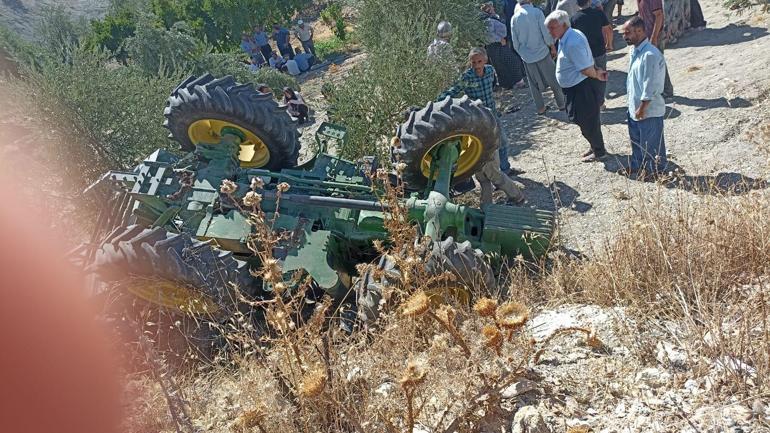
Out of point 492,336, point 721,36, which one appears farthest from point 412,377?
point 721,36

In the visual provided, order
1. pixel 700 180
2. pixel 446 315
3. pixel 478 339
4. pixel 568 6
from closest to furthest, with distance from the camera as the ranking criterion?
pixel 446 315, pixel 478 339, pixel 700 180, pixel 568 6

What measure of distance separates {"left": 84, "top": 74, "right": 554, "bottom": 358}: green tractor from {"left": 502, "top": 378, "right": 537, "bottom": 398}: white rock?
3.25ft

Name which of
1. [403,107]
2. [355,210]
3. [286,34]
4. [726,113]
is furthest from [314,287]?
[286,34]

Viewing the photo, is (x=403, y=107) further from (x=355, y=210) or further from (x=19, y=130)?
(x=19, y=130)

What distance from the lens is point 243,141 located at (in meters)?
5.98

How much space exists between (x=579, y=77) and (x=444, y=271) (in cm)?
374

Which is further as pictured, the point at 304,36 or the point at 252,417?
the point at 304,36

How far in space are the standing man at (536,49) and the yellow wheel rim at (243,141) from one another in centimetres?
443

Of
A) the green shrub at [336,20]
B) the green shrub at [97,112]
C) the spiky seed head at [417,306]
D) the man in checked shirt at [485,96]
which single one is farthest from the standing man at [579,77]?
the green shrub at [336,20]

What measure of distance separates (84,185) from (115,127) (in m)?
0.94

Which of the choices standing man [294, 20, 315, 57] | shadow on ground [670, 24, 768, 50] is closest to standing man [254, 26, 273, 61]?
standing man [294, 20, 315, 57]

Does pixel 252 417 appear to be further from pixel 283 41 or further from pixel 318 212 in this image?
pixel 283 41

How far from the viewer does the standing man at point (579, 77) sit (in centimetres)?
654

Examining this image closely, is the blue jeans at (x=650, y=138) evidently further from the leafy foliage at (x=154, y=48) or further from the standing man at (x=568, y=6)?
the leafy foliage at (x=154, y=48)
